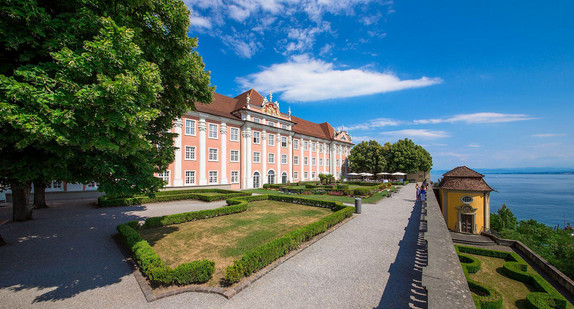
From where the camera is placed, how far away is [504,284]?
24.4 feet

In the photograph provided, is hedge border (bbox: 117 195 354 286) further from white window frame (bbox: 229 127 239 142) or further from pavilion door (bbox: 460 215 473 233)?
white window frame (bbox: 229 127 239 142)

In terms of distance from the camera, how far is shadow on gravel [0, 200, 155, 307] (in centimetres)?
612

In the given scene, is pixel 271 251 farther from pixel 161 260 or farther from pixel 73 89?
pixel 73 89

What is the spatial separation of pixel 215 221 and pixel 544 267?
15.5m

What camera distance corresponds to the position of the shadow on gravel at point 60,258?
6125mm

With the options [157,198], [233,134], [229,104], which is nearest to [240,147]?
[233,134]

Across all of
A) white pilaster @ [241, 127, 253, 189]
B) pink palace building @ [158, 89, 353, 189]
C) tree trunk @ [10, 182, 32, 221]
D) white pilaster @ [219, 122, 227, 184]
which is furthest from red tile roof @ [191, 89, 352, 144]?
tree trunk @ [10, 182, 32, 221]

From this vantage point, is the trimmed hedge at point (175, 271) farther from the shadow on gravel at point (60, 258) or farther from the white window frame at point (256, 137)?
the white window frame at point (256, 137)

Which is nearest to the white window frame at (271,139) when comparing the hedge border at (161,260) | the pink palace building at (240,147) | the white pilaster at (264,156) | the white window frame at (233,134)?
the pink palace building at (240,147)

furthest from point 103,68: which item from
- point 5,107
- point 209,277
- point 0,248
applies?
point 0,248

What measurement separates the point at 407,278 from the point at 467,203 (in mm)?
14671

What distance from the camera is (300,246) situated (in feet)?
30.2

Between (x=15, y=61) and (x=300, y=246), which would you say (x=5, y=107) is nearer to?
(x=15, y=61)

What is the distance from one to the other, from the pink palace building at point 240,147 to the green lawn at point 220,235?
12583 millimetres
